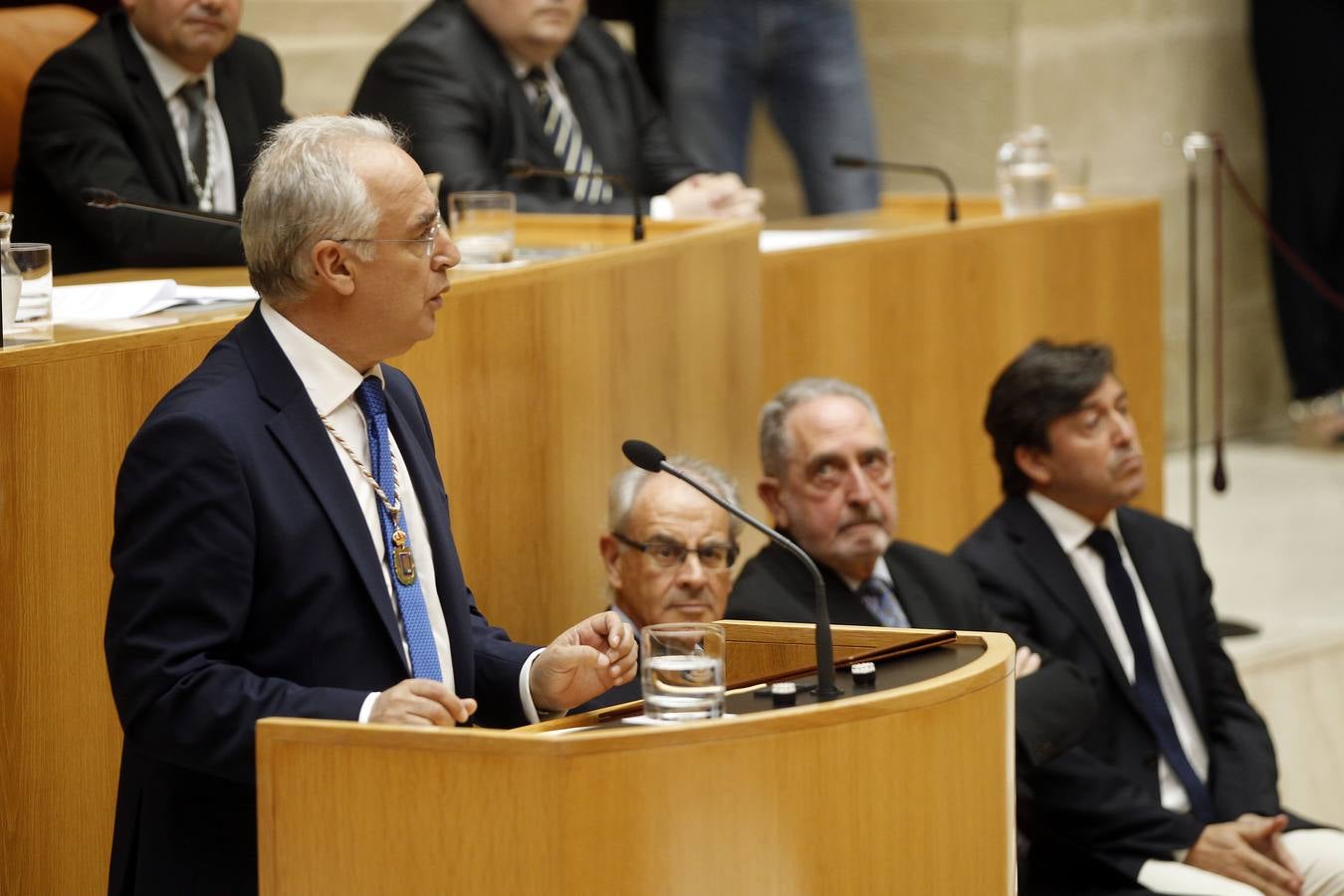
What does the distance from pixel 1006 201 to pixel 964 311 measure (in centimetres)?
46

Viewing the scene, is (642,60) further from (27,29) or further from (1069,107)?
(27,29)

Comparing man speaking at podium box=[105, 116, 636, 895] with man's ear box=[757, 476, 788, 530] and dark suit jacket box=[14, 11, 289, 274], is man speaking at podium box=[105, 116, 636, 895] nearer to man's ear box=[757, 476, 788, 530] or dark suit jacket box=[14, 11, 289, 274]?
man's ear box=[757, 476, 788, 530]

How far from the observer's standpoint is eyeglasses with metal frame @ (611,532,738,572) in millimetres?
3311

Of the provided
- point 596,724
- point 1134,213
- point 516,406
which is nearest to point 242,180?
point 516,406

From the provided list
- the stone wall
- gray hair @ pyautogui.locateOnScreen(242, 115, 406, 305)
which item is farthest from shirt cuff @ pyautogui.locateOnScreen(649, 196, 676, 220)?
the stone wall

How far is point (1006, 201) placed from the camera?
550 centimetres

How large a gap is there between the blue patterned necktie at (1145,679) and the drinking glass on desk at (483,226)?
4.08 ft

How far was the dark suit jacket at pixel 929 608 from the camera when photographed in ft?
10.9

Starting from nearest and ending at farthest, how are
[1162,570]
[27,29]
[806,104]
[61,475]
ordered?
[61,475], [1162,570], [27,29], [806,104]

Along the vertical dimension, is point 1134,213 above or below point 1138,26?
below

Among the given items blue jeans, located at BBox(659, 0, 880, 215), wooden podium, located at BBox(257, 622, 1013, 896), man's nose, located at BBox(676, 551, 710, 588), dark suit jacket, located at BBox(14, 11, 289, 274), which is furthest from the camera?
blue jeans, located at BBox(659, 0, 880, 215)

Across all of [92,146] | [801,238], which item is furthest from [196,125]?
[801,238]

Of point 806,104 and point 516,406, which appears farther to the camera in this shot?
point 806,104

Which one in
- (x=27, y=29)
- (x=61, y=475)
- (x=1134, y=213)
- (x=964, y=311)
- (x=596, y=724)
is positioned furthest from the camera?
(x=1134, y=213)
